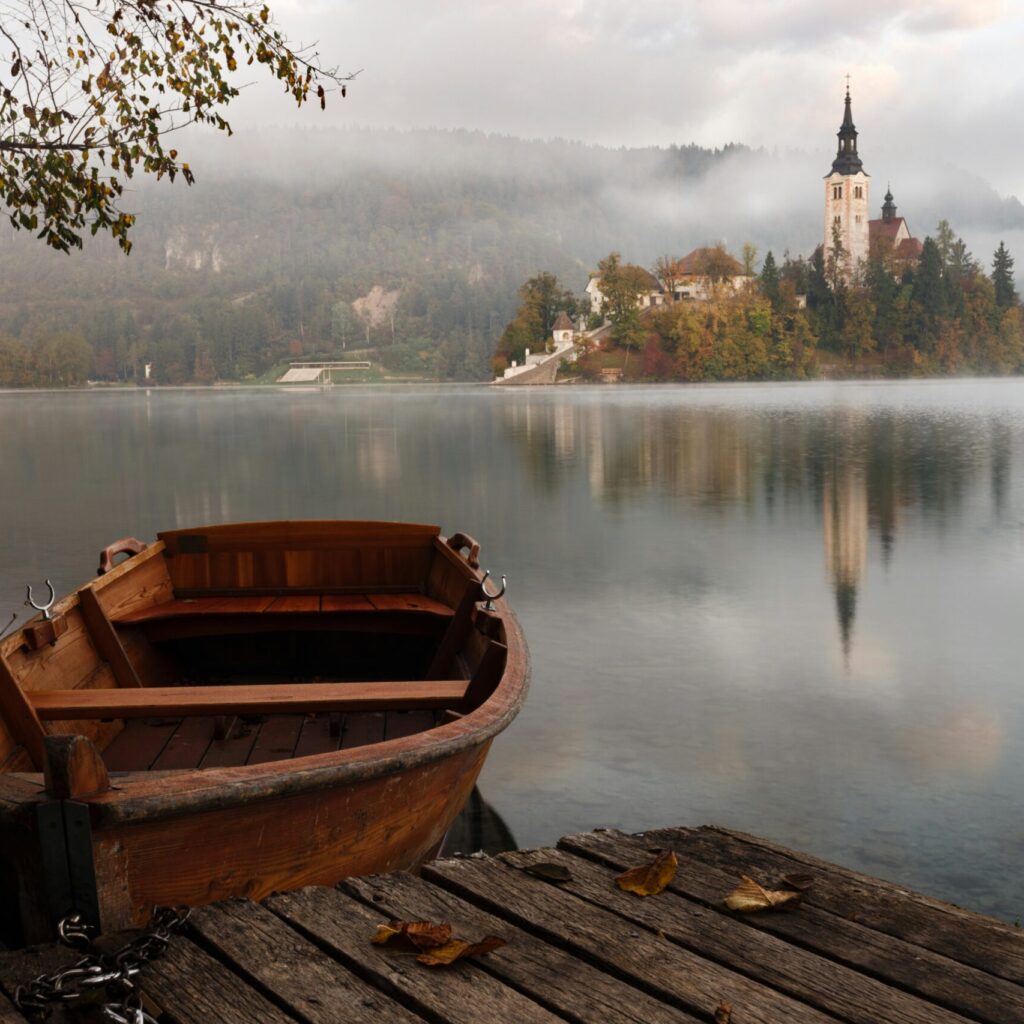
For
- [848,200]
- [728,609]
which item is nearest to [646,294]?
[848,200]

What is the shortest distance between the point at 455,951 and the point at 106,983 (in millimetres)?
741

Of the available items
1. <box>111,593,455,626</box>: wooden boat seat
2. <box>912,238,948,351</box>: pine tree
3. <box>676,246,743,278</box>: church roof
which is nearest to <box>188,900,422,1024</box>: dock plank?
<box>111,593,455,626</box>: wooden boat seat

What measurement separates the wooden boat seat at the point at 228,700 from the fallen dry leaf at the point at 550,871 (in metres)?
1.40

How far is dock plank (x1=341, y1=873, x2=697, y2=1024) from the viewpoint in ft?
8.42

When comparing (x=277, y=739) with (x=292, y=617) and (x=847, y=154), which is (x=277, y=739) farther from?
(x=847, y=154)

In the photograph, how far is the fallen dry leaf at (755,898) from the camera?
3.12m

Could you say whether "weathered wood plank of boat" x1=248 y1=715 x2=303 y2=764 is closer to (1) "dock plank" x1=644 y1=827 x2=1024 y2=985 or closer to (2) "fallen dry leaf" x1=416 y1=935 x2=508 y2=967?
(1) "dock plank" x1=644 y1=827 x2=1024 y2=985

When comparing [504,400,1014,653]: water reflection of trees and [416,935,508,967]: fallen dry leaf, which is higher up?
[416,935,508,967]: fallen dry leaf

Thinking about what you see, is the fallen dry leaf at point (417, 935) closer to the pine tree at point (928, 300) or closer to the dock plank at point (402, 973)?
the dock plank at point (402, 973)

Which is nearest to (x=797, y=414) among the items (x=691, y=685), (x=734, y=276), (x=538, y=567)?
(x=538, y=567)

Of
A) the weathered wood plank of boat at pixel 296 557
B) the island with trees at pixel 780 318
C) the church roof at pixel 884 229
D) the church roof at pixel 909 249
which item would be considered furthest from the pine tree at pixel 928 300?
the weathered wood plank of boat at pixel 296 557

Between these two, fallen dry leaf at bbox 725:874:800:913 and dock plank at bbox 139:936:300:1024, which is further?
fallen dry leaf at bbox 725:874:800:913

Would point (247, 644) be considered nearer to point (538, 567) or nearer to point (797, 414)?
point (538, 567)

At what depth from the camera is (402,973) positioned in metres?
2.71
